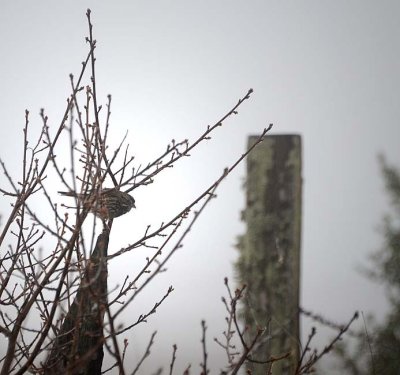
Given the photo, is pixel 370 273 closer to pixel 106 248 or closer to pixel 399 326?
pixel 399 326

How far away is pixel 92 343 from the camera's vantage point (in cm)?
157

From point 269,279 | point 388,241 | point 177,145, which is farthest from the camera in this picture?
point 388,241

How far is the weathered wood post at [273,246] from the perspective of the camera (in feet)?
5.54

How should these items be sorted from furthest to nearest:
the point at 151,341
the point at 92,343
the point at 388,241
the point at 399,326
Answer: the point at 388,241, the point at 399,326, the point at 92,343, the point at 151,341

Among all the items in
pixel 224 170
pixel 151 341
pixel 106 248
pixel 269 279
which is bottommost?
pixel 151 341

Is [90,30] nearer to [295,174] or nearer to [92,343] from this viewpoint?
[295,174]

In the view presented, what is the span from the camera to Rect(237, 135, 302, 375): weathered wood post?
5.54 feet

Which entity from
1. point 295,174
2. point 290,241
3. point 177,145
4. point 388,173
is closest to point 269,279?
point 290,241

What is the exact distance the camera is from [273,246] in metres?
1.79

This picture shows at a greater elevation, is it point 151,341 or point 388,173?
point 388,173

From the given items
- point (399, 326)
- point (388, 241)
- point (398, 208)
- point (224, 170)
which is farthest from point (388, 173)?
point (224, 170)

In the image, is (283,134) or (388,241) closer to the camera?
(283,134)

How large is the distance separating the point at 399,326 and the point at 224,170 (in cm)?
606

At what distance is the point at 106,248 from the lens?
5.90 ft
